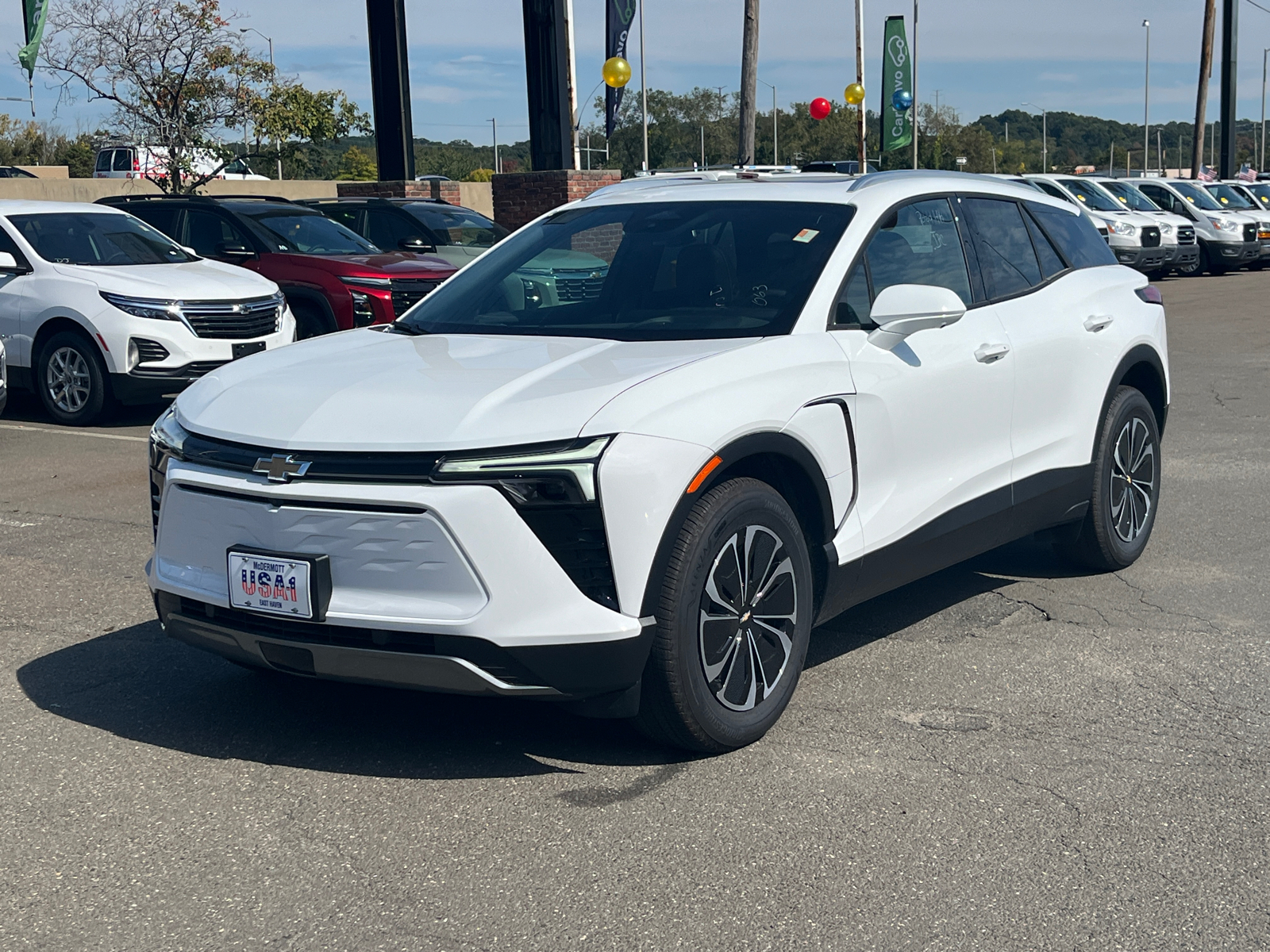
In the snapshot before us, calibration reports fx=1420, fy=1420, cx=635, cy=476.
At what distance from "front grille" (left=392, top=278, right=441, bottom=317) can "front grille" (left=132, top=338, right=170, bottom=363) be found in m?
2.53

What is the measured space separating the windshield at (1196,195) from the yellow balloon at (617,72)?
13.5 meters

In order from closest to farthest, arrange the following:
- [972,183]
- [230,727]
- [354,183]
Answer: [230,727] < [972,183] < [354,183]

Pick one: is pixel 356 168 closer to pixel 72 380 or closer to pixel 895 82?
pixel 895 82

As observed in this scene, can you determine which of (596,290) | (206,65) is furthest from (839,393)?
(206,65)

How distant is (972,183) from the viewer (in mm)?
5824

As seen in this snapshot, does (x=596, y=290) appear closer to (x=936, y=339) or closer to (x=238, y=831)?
(x=936, y=339)

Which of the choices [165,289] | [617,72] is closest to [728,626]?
[165,289]

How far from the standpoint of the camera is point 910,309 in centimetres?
461

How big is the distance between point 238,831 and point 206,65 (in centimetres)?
2132

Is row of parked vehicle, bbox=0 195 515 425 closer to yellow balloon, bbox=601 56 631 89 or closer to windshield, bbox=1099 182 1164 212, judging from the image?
yellow balloon, bbox=601 56 631 89

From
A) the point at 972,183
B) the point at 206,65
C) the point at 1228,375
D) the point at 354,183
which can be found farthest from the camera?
the point at 354,183

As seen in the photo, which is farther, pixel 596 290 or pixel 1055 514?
pixel 1055 514

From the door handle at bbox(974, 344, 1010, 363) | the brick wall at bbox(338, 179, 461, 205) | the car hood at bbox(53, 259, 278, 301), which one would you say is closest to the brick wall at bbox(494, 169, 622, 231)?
the brick wall at bbox(338, 179, 461, 205)

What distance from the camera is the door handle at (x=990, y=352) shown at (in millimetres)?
5242
